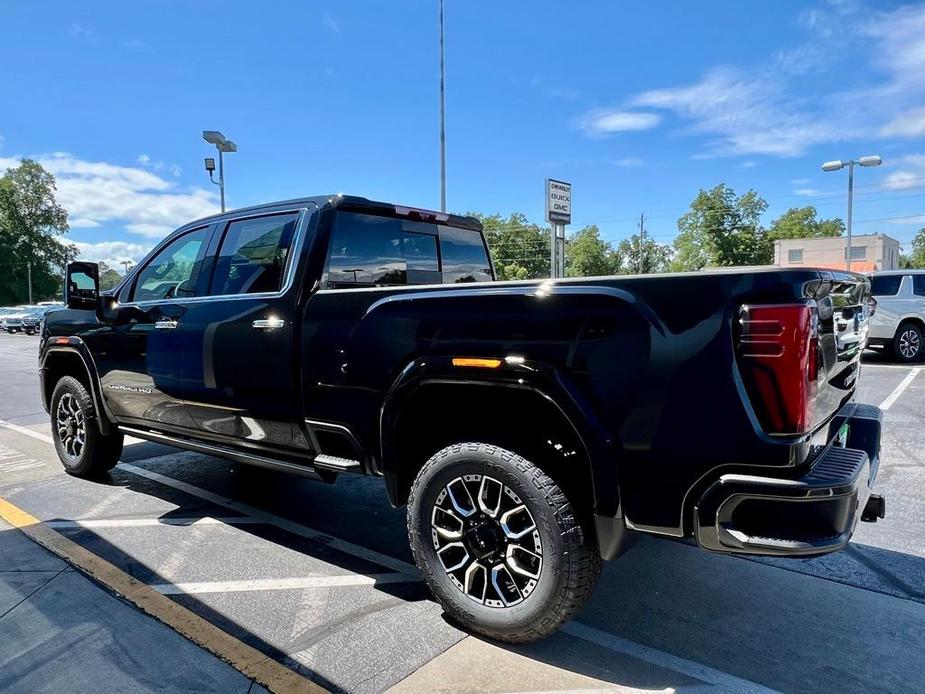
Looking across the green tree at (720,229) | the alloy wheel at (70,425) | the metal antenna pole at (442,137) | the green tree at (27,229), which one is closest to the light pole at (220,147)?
the metal antenna pole at (442,137)

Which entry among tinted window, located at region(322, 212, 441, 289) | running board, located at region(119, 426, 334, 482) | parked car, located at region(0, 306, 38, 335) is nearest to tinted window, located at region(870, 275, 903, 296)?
tinted window, located at region(322, 212, 441, 289)

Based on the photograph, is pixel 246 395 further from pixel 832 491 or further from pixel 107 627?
pixel 832 491

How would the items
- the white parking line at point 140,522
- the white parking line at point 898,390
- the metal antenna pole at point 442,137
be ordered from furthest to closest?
the metal antenna pole at point 442,137
the white parking line at point 898,390
the white parking line at point 140,522

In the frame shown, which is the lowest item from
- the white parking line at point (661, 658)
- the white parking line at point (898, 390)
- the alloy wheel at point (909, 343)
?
Result: the white parking line at point (898, 390)

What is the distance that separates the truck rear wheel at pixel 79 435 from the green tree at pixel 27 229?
7877 centimetres

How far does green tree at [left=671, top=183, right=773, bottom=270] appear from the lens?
6419cm

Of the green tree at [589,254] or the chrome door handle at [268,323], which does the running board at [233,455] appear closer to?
the chrome door handle at [268,323]

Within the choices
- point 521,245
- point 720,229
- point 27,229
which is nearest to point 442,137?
point 720,229

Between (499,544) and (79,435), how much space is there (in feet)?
13.5

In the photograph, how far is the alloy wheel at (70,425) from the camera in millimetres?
5141

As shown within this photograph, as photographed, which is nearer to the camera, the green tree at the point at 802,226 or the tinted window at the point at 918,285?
the tinted window at the point at 918,285

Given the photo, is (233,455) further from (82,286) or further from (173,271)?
(82,286)

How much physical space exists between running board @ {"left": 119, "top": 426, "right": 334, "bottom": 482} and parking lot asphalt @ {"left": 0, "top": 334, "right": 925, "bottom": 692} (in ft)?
1.63

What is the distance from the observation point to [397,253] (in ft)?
13.1
